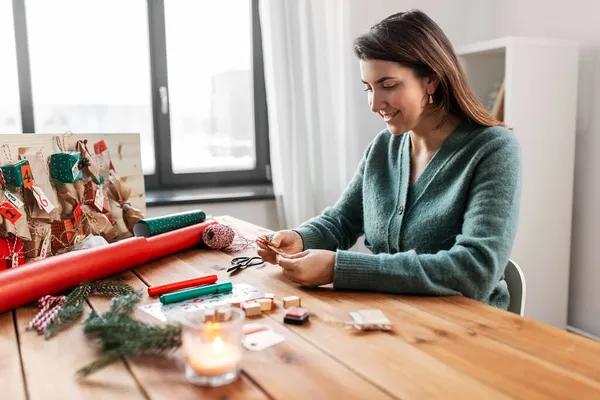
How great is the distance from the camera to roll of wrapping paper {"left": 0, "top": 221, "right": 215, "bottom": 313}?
0.93 meters

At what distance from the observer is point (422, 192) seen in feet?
4.19

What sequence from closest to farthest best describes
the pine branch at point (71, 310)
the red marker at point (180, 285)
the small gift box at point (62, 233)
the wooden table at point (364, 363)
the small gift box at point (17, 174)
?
the wooden table at point (364, 363) < the pine branch at point (71, 310) < the red marker at point (180, 285) < the small gift box at point (17, 174) < the small gift box at point (62, 233)

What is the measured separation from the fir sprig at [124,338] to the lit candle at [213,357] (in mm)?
58

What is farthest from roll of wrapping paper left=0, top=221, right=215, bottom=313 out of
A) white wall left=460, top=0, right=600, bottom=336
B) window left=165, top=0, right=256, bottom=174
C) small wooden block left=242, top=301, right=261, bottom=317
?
white wall left=460, top=0, right=600, bottom=336

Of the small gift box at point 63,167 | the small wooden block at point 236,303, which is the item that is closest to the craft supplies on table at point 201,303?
the small wooden block at point 236,303

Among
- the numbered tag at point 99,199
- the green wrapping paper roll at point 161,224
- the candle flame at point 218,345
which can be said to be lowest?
the candle flame at point 218,345

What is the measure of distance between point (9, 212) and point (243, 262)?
49 centimetres

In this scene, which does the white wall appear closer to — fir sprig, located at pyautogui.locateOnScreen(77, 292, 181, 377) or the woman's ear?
the woman's ear

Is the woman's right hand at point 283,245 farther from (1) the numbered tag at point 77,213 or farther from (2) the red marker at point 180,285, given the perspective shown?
(1) the numbered tag at point 77,213

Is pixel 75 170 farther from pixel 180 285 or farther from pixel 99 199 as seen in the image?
pixel 180 285

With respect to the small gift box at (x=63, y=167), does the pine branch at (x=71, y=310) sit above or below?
below

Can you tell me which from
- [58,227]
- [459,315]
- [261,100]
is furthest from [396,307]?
[261,100]

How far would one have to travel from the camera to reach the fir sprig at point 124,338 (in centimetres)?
71

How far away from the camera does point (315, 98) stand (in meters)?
2.50
